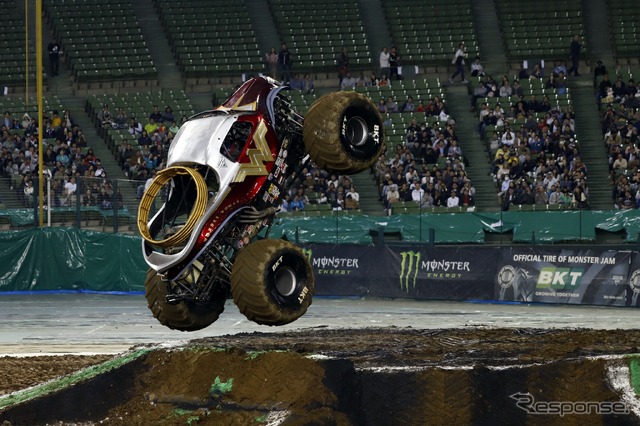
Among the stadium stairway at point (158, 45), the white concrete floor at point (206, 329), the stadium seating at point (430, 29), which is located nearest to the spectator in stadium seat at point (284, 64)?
the stadium stairway at point (158, 45)

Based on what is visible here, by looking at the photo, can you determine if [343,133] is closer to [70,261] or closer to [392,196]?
[70,261]

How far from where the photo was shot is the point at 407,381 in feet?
36.8

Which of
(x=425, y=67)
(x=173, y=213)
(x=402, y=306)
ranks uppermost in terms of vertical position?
(x=425, y=67)

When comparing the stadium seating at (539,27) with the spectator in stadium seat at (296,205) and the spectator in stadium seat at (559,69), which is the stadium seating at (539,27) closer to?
the spectator in stadium seat at (559,69)

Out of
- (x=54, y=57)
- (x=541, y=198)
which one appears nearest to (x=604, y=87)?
(x=541, y=198)

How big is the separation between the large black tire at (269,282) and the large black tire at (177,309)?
0.95 m

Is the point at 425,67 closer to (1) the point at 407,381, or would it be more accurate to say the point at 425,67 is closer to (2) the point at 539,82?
(2) the point at 539,82

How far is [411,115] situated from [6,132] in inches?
613

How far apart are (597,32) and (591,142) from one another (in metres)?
8.95

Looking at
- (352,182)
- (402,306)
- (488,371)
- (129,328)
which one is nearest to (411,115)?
(352,182)

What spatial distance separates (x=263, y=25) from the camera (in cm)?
5088

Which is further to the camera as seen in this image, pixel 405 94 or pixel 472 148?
pixel 405 94

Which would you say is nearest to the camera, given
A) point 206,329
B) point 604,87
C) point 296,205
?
point 206,329

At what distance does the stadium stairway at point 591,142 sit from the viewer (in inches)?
1484
